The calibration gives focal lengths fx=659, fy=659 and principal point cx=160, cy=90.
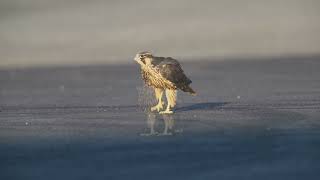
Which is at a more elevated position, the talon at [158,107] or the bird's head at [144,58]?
the bird's head at [144,58]

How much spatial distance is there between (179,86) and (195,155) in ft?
16.6

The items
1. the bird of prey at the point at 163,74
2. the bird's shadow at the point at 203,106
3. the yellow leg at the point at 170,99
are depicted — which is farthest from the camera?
the bird's shadow at the point at 203,106

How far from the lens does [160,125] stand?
14.3 meters

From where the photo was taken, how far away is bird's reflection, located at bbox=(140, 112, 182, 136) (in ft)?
43.7

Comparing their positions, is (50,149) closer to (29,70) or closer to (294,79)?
(294,79)

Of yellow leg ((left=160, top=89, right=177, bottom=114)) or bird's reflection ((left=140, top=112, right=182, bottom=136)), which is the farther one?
yellow leg ((left=160, top=89, right=177, bottom=114))

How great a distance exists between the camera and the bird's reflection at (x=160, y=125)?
1332 centimetres

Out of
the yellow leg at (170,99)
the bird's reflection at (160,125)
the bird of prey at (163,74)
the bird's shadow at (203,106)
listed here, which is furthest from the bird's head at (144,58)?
the bird's shadow at (203,106)

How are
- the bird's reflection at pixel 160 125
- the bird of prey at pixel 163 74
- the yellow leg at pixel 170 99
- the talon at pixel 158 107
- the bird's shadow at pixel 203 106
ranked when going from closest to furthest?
the bird's reflection at pixel 160 125
the bird of prey at pixel 163 74
the yellow leg at pixel 170 99
the talon at pixel 158 107
the bird's shadow at pixel 203 106

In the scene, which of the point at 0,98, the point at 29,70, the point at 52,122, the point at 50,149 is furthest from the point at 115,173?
the point at 29,70

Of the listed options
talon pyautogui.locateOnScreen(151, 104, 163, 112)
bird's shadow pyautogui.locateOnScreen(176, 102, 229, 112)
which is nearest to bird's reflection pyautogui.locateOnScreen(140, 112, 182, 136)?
talon pyautogui.locateOnScreen(151, 104, 163, 112)

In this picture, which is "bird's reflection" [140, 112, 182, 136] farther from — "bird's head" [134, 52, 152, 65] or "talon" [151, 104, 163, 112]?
"bird's head" [134, 52, 152, 65]

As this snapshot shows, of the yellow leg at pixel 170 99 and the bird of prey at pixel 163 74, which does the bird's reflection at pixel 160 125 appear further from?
the bird of prey at pixel 163 74

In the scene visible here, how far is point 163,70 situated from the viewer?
15742 millimetres
